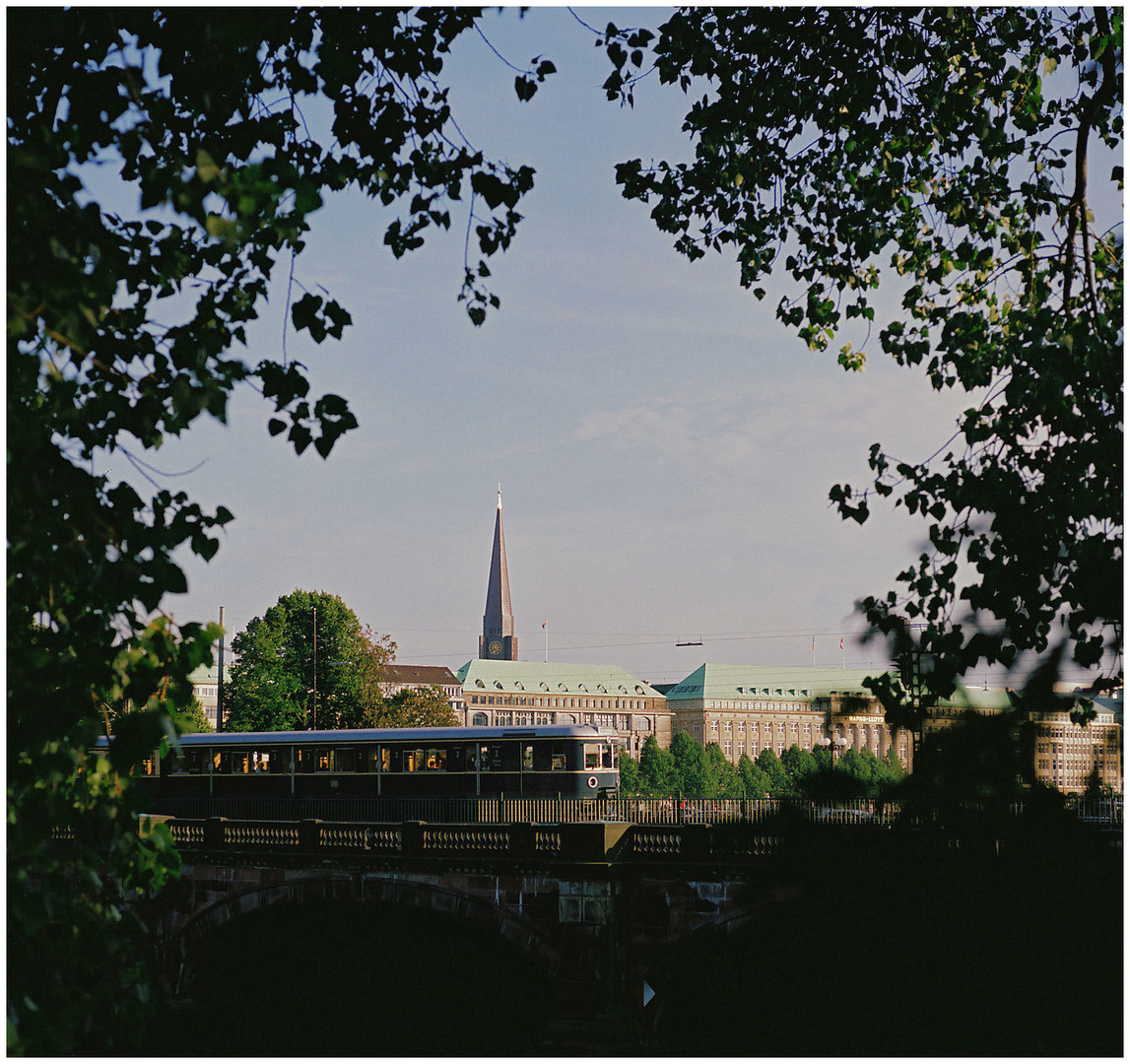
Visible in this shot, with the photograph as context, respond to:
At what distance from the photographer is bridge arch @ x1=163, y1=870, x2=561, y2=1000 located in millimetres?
23641

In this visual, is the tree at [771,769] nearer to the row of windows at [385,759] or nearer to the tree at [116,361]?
the row of windows at [385,759]

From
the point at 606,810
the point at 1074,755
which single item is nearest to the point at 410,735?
the point at 606,810

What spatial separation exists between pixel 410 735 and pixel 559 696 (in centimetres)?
13973

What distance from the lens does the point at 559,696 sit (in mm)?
170875

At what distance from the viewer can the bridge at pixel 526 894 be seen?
851 inches

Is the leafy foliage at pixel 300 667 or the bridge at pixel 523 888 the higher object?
the leafy foliage at pixel 300 667

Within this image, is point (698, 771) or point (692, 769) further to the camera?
point (698, 771)

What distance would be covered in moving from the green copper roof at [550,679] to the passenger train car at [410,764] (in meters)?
129

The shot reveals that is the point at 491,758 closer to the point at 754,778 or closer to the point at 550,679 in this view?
the point at 754,778

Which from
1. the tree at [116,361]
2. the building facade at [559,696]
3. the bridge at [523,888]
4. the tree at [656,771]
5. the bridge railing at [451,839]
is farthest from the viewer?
the building facade at [559,696]

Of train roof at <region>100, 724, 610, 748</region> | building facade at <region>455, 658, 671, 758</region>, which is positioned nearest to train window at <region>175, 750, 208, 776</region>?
train roof at <region>100, 724, 610, 748</region>

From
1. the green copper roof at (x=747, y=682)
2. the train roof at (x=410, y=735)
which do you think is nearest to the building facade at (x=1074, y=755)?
the train roof at (x=410, y=735)

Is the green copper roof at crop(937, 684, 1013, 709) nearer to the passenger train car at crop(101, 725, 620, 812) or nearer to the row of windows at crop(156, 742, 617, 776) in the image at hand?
the passenger train car at crop(101, 725, 620, 812)

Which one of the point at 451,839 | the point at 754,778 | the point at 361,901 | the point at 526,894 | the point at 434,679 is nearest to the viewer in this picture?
the point at 526,894
